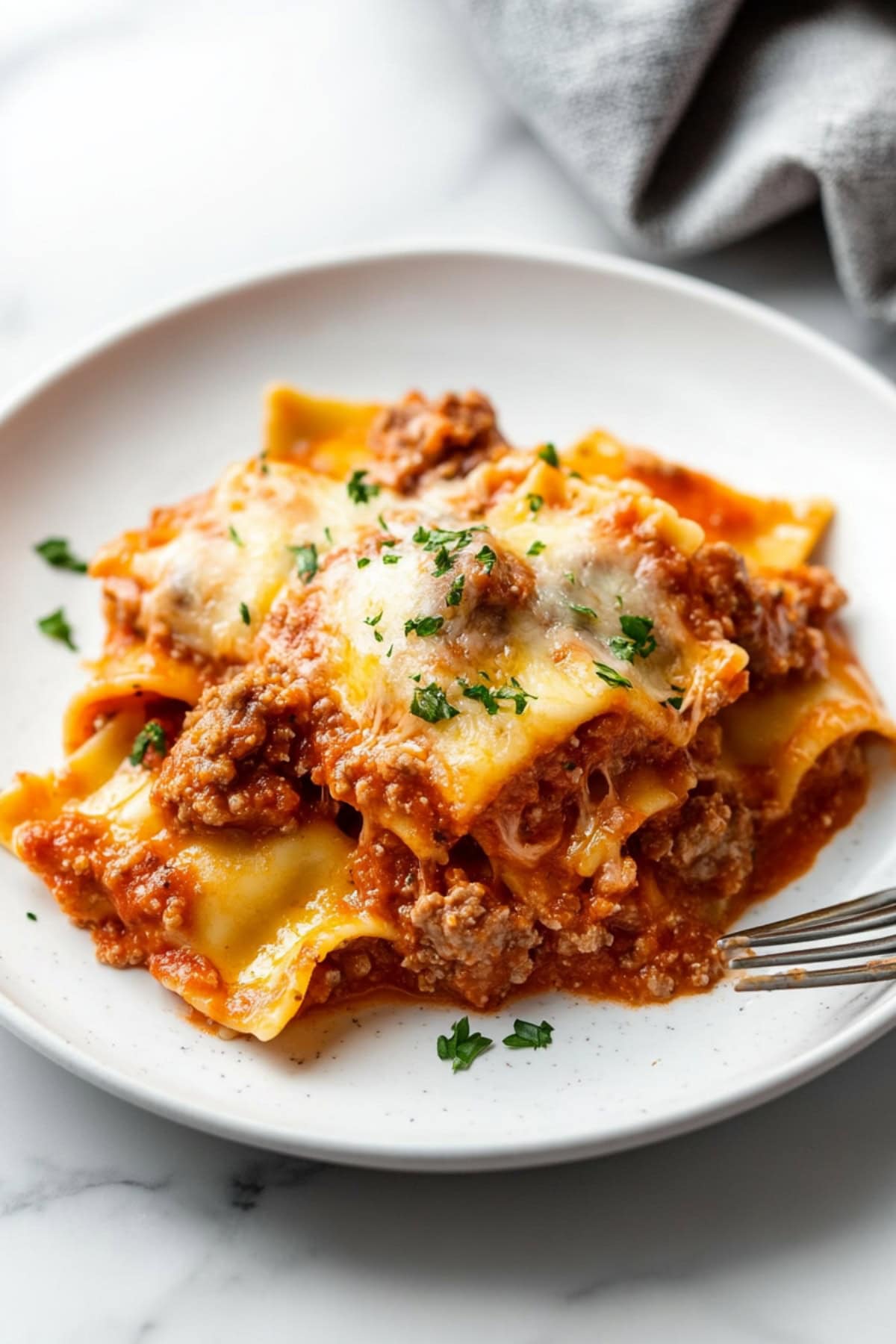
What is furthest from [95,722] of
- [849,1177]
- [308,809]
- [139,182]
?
[139,182]

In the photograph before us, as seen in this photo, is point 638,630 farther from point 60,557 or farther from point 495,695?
point 60,557

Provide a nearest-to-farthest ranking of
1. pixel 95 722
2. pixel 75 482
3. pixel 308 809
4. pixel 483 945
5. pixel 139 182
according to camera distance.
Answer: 1. pixel 483 945
2. pixel 308 809
3. pixel 95 722
4. pixel 75 482
5. pixel 139 182

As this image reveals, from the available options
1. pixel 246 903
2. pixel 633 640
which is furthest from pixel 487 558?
pixel 246 903

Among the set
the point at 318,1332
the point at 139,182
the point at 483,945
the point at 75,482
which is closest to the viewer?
the point at 318,1332

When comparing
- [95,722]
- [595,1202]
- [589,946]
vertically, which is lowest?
[595,1202]

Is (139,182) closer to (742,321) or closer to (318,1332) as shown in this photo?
(742,321)

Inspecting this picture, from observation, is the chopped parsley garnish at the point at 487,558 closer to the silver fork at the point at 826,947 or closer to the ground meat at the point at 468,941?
the ground meat at the point at 468,941

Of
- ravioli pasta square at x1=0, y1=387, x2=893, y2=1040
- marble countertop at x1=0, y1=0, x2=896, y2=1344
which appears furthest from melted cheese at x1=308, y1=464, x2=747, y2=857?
marble countertop at x1=0, y1=0, x2=896, y2=1344

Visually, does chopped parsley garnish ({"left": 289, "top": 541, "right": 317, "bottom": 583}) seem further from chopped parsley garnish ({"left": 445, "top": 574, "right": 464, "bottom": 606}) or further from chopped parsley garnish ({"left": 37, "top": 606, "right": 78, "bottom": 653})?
chopped parsley garnish ({"left": 37, "top": 606, "right": 78, "bottom": 653})
